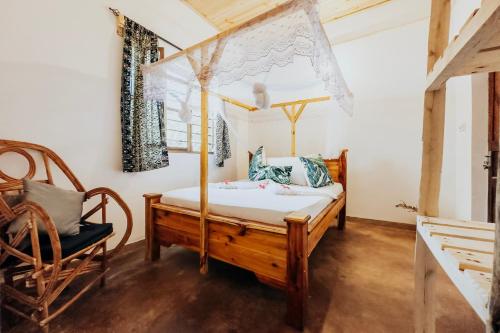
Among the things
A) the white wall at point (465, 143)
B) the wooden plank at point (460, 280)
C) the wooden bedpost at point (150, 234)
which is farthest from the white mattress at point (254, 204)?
the white wall at point (465, 143)

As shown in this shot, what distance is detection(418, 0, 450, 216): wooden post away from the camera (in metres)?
0.71

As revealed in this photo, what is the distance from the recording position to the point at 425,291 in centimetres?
71

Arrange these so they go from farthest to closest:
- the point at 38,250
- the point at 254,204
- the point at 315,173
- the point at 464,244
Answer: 1. the point at 315,173
2. the point at 254,204
3. the point at 38,250
4. the point at 464,244

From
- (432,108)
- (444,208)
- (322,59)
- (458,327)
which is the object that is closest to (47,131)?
(322,59)

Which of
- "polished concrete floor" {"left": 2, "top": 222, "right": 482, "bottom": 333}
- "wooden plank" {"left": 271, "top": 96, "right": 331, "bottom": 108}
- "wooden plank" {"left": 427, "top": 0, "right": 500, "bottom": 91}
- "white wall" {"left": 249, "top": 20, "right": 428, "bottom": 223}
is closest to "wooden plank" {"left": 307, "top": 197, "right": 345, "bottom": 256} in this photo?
"polished concrete floor" {"left": 2, "top": 222, "right": 482, "bottom": 333}

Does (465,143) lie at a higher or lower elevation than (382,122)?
lower

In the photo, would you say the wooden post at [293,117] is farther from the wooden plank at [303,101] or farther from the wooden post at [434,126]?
the wooden post at [434,126]

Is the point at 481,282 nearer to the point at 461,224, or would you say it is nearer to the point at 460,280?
the point at 460,280

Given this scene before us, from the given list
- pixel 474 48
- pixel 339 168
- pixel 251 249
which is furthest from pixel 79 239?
pixel 339 168

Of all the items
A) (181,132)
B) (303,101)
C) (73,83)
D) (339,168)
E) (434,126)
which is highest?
(303,101)

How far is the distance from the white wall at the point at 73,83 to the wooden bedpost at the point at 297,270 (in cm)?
178

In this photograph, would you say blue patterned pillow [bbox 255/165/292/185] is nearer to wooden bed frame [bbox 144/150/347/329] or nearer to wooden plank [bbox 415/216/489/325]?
wooden bed frame [bbox 144/150/347/329]

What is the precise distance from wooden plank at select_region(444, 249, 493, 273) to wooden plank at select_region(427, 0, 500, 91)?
45 cm

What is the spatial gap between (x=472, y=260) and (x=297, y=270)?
0.84m
